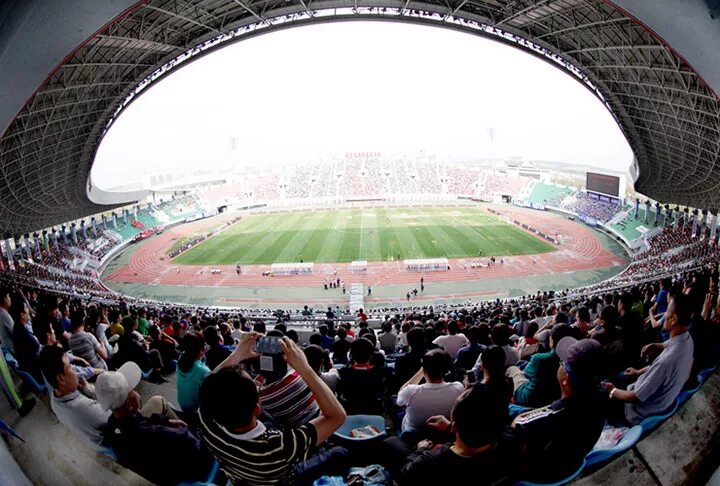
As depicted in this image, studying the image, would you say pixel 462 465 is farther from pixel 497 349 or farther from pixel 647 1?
pixel 647 1

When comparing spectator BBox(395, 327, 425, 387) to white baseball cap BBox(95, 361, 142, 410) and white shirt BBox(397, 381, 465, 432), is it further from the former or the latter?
white baseball cap BBox(95, 361, 142, 410)

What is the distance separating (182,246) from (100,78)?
826 inches

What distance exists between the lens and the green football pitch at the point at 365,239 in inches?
1288

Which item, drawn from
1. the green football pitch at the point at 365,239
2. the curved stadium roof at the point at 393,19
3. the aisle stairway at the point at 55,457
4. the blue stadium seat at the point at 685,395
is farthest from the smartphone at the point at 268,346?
the green football pitch at the point at 365,239

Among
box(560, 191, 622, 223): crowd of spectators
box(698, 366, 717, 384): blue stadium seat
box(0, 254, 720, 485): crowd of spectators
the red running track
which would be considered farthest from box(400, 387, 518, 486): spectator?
box(560, 191, 622, 223): crowd of spectators

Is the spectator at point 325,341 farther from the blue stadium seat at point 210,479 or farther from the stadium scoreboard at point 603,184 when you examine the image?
the stadium scoreboard at point 603,184

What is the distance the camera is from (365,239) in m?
37.7

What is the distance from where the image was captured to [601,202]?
142ft

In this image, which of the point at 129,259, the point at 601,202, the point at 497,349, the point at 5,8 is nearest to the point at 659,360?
the point at 497,349

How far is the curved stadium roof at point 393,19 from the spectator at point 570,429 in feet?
56.9

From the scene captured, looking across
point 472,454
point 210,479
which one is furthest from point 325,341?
point 472,454

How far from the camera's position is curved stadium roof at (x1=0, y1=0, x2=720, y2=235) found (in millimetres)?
16312

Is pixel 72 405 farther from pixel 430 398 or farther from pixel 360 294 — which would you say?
pixel 360 294

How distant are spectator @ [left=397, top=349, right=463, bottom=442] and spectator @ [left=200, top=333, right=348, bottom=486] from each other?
41.4 inches
